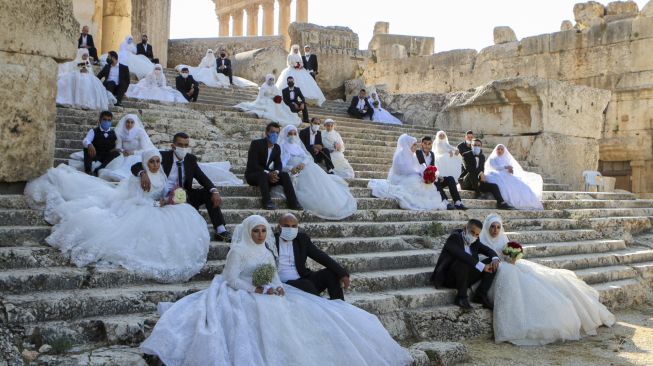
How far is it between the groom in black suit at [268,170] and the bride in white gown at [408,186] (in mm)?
1582

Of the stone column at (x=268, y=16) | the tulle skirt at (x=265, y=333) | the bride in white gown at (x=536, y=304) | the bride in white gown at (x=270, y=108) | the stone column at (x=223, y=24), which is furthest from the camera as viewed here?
the stone column at (x=223, y=24)

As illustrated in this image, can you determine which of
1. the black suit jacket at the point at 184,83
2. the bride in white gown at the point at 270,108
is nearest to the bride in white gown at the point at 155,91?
the black suit jacket at the point at 184,83

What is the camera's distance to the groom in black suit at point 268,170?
7.84 meters

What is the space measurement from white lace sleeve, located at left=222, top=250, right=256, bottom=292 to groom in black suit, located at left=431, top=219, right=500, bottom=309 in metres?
2.41

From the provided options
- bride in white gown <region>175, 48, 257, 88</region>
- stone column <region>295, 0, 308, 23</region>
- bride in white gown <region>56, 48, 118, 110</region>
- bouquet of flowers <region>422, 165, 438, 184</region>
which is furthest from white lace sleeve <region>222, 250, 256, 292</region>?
stone column <region>295, 0, 308, 23</region>

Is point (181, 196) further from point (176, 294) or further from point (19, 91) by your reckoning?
point (19, 91)

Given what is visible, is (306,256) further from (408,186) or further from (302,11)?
(302,11)

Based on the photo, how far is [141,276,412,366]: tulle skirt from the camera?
→ 4.41 m

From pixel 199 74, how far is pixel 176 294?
1213cm

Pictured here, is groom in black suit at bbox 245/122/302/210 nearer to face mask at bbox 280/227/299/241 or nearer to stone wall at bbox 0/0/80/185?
face mask at bbox 280/227/299/241

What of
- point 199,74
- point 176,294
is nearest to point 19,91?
point 176,294

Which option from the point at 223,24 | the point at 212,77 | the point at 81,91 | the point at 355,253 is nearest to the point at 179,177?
the point at 355,253

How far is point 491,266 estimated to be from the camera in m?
6.75

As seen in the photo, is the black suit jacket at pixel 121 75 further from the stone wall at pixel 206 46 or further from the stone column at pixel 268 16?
the stone column at pixel 268 16
